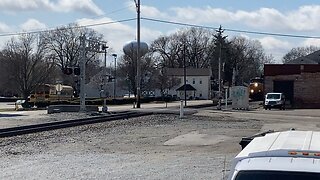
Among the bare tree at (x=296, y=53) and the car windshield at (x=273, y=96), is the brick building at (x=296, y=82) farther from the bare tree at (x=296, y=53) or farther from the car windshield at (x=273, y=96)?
the bare tree at (x=296, y=53)

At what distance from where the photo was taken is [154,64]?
412 ft

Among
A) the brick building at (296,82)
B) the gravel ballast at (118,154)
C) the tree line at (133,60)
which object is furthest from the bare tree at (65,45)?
the gravel ballast at (118,154)

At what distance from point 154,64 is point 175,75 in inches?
207

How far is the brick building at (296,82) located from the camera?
209 feet

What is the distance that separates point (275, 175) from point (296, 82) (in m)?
63.3

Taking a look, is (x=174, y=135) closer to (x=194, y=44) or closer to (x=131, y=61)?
(x=131, y=61)

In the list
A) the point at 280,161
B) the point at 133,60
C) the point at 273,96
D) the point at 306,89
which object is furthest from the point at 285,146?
the point at 133,60

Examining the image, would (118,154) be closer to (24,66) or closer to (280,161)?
(280,161)

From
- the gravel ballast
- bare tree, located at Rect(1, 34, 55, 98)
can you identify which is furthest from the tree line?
the gravel ballast

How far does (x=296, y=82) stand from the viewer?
6512 cm

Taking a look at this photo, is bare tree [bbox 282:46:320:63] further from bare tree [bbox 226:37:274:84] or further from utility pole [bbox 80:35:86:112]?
utility pole [bbox 80:35:86:112]

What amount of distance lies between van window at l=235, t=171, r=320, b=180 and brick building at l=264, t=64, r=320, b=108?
61.5 meters

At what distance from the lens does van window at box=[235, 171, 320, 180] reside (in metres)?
3.49

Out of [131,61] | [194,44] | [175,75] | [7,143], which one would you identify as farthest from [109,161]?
[194,44]
